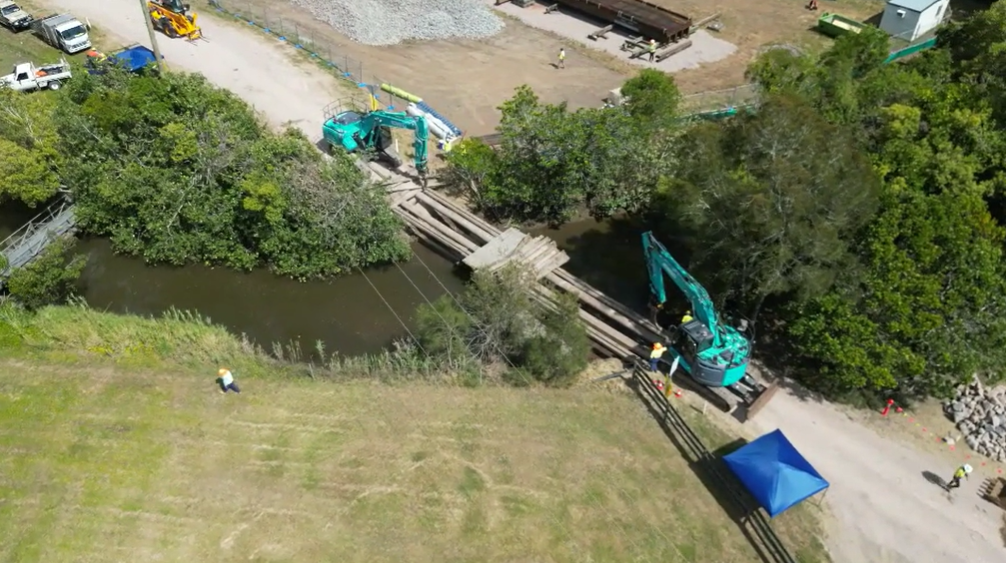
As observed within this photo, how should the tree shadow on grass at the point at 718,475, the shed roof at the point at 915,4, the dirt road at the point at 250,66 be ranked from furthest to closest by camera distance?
the shed roof at the point at 915,4 < the dirt road at the point at 250,66 < the tree shadow on grass at the point at 718,475

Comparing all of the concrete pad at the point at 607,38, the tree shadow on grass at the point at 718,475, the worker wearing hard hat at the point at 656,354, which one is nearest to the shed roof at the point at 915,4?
the concrete pad at the point at 607,38

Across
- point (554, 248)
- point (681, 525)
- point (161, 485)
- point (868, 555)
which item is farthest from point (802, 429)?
point (161, 485)

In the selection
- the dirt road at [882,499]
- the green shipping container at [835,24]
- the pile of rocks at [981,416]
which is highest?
the green shipping container at [835,24]

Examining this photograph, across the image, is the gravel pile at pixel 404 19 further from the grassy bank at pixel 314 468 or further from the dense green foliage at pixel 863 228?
the grassy bank at pixel 314 468

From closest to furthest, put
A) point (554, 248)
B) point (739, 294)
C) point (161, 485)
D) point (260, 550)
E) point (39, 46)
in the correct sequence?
point (260, 550) < point (161, 485) < point (739, 294) < point (554, 248) < point (39, 46)

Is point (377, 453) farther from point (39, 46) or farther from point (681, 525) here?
point (39, 46)

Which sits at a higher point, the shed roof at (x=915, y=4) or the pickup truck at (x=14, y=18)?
the shed roof at (x=915, y=4)

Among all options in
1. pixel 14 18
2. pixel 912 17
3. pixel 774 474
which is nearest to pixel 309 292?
pixel 774 474
